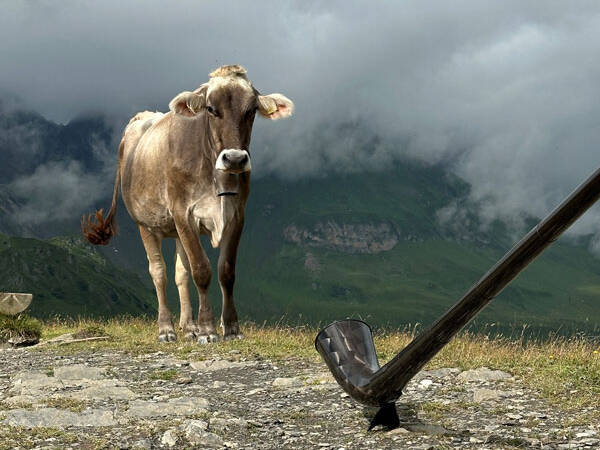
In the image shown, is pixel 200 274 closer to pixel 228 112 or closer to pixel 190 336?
pixel 190 336

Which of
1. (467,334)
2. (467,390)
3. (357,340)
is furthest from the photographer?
(467,334)

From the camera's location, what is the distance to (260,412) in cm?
785

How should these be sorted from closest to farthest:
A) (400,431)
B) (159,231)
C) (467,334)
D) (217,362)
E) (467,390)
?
(400,431) < (467,390) < (217,362) < (467,334) < (159,231)

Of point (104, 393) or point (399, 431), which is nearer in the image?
point (399, 431)

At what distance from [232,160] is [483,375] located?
5261 millimetres

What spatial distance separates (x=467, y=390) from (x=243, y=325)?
775 cm

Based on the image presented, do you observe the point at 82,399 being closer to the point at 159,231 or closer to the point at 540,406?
the point at 540,406

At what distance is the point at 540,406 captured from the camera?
A: 743 centimetres

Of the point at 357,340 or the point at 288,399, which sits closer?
the point at 357,340

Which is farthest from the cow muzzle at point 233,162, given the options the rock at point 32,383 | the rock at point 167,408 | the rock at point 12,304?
the rock at point 12,304

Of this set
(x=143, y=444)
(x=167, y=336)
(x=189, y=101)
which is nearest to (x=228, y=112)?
(x=189, y=101)

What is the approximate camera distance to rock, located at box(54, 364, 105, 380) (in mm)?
9961

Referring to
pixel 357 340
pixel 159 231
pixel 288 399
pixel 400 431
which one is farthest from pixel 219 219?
pixel 400 431

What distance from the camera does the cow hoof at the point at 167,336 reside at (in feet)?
45.3
